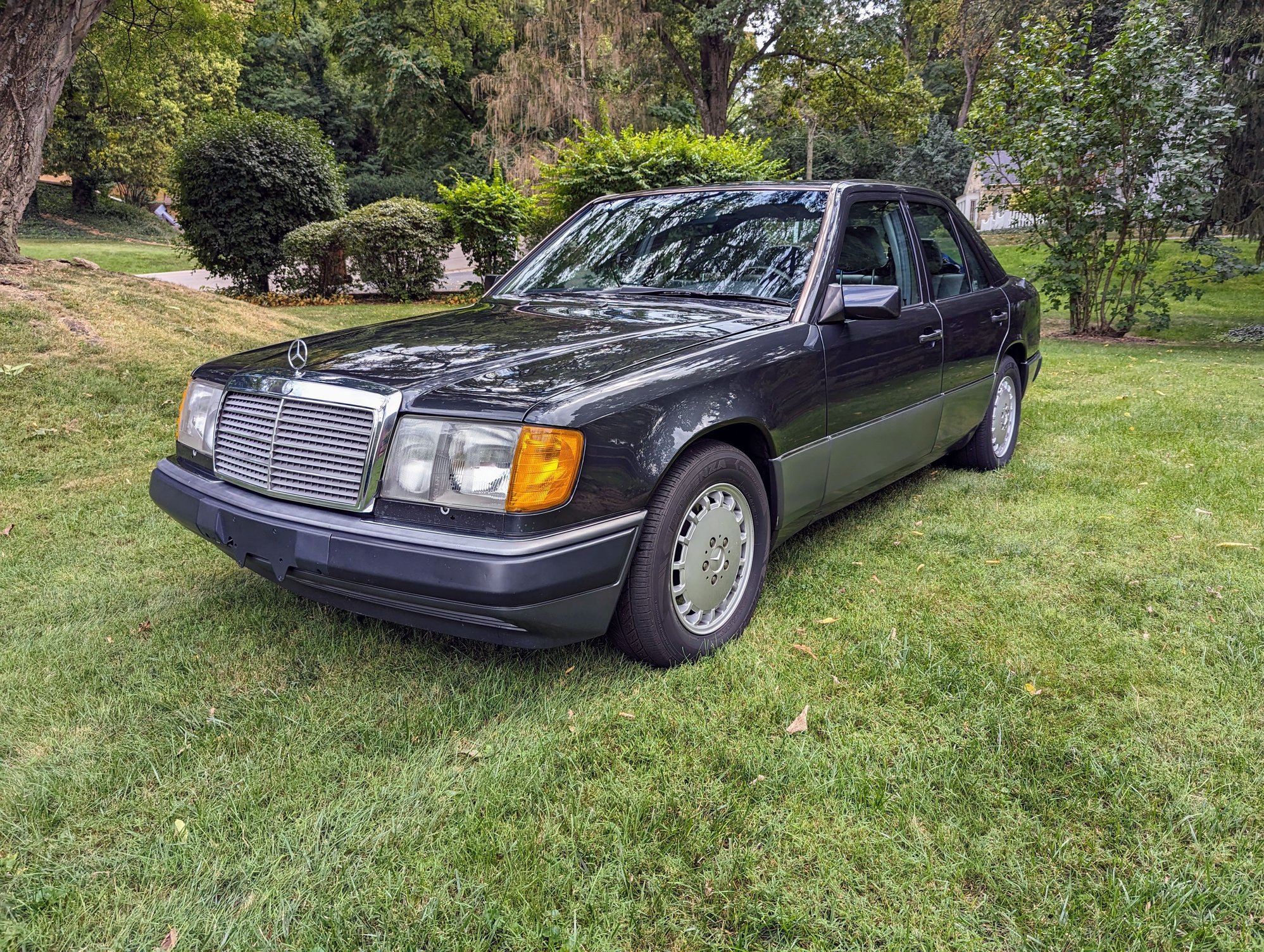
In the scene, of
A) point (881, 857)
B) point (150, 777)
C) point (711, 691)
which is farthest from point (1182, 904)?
point (150, 777)

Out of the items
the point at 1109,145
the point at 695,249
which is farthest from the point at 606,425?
the point at 1109,145

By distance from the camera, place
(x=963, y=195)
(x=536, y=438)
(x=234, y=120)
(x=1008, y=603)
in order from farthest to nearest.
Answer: (x=963, y=195)
(x=234, y=120)
(x=1008, y=603)
(x=536, y=438)

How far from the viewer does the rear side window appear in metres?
4.16

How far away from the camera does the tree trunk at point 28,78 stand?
768cm

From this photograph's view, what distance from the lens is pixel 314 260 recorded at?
1399 cm

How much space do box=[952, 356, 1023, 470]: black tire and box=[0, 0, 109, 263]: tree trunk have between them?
344 inches

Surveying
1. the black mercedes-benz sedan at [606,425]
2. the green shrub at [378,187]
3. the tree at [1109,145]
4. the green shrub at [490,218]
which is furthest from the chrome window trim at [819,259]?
the green shrub at [378,187]

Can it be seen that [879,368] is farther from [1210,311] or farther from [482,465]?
[1210,311]

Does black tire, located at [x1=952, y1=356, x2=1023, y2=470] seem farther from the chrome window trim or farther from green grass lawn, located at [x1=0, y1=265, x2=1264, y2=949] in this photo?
the chrome window trim

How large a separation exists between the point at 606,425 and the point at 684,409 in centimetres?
33

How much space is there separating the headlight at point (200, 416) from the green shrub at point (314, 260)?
38.6 feet

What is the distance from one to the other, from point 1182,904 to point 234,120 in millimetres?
16239

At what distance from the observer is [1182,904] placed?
180cm

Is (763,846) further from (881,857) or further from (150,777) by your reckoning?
(150,777)
